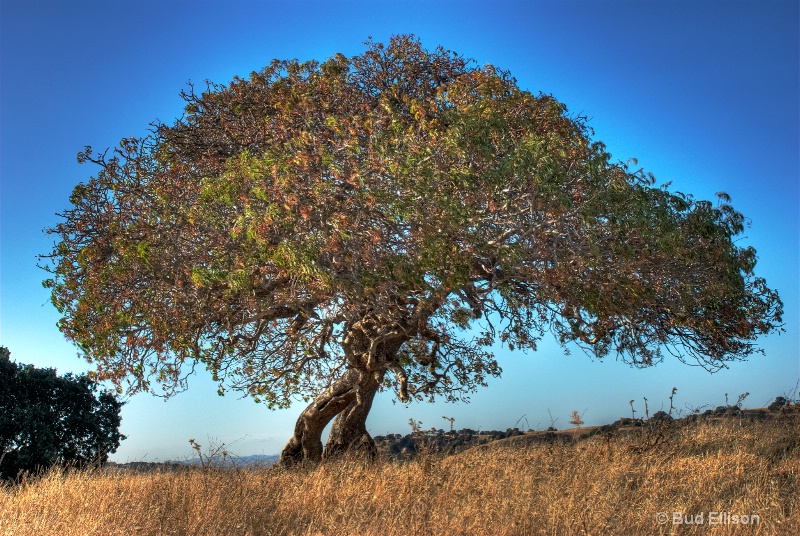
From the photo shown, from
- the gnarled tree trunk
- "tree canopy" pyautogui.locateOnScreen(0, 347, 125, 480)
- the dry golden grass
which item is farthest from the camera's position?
"tree canopy" pyautogui.locateOnScreen(0, 347, 125, 480)

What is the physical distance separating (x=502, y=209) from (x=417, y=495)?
4351 mm

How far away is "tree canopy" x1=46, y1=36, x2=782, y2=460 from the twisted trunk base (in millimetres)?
49

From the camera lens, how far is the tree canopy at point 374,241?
10039 millimetres

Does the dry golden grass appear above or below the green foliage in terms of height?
below

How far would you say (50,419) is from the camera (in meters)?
16.6

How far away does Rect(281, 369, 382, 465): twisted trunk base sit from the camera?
14633 millimetres

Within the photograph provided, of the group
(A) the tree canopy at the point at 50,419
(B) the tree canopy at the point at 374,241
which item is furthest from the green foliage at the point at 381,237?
(A) the tree canopy at the point at 50,419

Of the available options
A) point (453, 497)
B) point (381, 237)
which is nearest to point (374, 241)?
point (381, 237)

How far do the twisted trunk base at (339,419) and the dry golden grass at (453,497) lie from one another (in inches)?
96.3

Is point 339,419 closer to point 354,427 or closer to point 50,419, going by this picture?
point 354,427

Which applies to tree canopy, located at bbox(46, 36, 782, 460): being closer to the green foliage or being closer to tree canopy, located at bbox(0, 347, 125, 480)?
the green foliage

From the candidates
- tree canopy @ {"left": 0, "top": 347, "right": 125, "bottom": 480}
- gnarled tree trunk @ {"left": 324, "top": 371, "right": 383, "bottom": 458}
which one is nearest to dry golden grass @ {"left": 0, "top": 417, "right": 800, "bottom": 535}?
gnarled tree trunk @ {"left": 324, "top": 371, "right": 383, "bottom": 458}

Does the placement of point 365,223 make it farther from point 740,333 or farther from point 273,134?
point 740,333

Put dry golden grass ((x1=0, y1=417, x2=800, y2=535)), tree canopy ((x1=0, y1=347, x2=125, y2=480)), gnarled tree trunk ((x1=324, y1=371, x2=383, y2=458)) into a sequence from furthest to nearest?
tree canopy ((x1=0, y1=347, x2=125, y2=480)), gnarled tree trunk ((x1=324, y1=371, x2=383, y2=458)), dry golden grass ((x1=0, y1=417, x2=800, y2=535))
